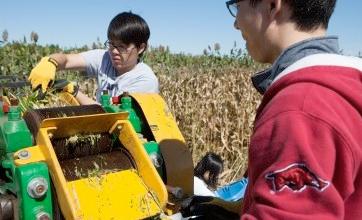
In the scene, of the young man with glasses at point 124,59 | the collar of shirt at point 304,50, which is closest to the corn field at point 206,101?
the young man with glasses at point 124,59

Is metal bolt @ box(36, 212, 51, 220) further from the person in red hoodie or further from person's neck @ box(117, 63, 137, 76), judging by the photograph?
person's neck @ box(117, 63, 137, 76)

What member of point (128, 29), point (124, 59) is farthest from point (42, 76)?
point (128, 29)

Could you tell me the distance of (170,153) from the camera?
2699 mm

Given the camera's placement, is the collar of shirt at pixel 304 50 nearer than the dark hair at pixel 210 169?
Yes

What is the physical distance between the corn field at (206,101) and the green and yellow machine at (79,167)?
9.96ft

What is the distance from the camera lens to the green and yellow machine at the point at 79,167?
2.07 metres

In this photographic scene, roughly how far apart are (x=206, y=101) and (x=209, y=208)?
15.9 feet

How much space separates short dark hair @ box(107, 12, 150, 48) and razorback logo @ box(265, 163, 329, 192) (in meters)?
2.83

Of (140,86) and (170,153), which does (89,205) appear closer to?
(170,153)

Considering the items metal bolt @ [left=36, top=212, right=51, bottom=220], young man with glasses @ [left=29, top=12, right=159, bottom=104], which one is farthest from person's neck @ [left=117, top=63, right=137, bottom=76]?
metal bolt @ [left=36, top=212, right=51, bottom=220]

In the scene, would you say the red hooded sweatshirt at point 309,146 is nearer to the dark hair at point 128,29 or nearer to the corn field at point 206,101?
the dark hair at point 128,29

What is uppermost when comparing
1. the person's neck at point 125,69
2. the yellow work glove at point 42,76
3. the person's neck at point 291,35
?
the person's neck at point 291,35

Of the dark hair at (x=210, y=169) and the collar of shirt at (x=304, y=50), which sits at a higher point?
the collar of shirt at (x=304, y=50)

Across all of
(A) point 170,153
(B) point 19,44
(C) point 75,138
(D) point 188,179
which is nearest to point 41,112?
(C) point 75,138
